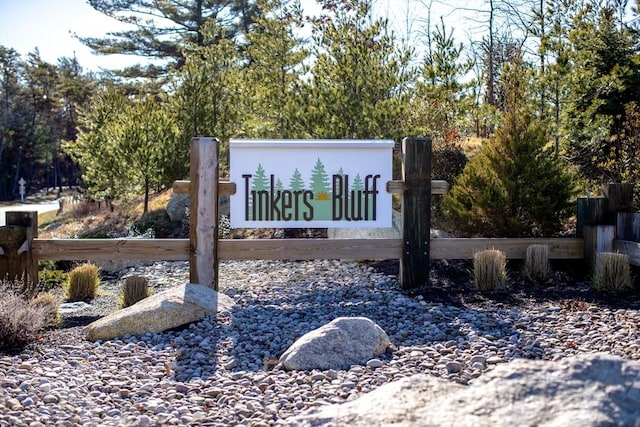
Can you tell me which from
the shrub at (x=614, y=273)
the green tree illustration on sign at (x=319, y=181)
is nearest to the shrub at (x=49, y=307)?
the green tree illustration on sign at (x=319, y=181)

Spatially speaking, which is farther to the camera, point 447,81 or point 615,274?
point 447,81

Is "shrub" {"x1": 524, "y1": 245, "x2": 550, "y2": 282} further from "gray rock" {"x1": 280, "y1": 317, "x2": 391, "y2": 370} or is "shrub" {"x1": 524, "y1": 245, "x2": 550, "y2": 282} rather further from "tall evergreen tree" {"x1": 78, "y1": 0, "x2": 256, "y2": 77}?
"tall evergreen tree" {"x1": 78, "y1": 0, "x2": 256, "y2": 77}

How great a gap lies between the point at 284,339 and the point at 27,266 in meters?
3.27

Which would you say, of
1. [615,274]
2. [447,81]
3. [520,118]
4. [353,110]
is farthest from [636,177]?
[447,81]

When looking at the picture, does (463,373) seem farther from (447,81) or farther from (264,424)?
(447,81)

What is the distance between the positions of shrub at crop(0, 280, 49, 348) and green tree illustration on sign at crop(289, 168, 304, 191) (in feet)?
9.27

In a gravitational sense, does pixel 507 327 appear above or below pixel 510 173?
below

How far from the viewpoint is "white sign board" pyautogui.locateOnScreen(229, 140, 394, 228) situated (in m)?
6.95

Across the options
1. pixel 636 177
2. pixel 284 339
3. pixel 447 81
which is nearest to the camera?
pixel 284 339

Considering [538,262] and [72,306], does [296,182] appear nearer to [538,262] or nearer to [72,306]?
[538,262]

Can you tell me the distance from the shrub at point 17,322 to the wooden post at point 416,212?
3.70 m

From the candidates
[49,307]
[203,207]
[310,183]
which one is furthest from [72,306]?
[310,183]

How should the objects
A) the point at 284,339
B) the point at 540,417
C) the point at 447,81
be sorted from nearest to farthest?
the point at 540,417 → the point at 284,339 → the point at 447,81

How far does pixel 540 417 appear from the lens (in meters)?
2.27
